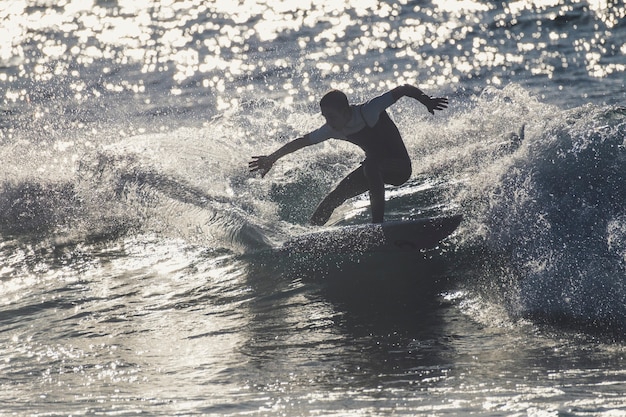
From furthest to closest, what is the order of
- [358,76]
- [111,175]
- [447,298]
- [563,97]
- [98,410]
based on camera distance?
[358,76] < [563,97] < [111,175] < [447,298] < [98,410]

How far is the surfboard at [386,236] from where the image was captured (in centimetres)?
923

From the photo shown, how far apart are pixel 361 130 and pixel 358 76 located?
1059 cm

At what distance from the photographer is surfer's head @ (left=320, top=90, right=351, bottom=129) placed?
8.73 meters

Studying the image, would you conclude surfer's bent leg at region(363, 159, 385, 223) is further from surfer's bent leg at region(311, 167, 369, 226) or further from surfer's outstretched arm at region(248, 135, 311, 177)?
surfer's outstretched arm at region(248, 135, 311, 177)

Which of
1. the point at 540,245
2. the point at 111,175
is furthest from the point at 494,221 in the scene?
the point at 111,175

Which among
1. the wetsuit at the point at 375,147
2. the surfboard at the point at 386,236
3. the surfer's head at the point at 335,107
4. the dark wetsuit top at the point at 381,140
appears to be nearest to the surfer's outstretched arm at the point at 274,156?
the wetsuit at the point at 375,147

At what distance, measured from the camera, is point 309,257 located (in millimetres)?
9586

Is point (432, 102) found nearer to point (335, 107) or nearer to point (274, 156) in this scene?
point (335, 107)

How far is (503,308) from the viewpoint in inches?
307

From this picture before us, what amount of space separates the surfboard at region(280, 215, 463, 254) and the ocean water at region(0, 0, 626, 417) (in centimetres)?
15

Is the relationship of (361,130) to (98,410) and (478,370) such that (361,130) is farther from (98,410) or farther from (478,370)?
(98,410)

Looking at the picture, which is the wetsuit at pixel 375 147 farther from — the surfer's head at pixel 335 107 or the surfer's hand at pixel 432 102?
the surfer's hand at pixel 432 102

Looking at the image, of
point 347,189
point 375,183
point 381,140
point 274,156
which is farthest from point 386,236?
point 274,156

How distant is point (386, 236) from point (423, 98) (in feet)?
4.78
